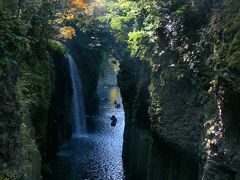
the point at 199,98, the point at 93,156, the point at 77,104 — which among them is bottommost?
the point at 93,156

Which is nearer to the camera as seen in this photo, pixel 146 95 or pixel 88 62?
pixel 146 95

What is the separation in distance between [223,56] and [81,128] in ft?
98.9

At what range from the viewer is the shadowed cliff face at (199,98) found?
33.4ft

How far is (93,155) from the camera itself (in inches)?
1201

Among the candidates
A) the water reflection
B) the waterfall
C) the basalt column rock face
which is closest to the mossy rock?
the water reflection

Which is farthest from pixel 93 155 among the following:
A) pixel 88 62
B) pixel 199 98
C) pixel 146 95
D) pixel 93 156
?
pixel 88 62

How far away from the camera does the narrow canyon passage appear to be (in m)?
26.3

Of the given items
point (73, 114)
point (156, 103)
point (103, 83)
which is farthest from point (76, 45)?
point (103, 83)

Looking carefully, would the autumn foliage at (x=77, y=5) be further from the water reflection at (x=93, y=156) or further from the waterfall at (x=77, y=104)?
the waterfall at (x=77, y=104)

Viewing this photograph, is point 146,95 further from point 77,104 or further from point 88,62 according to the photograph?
point 88,62

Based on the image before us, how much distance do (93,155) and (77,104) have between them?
10800 mm

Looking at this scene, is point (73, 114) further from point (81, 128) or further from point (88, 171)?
point (88, 171)

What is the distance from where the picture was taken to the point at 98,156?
99.1 feet

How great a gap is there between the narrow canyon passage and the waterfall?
0.78m
